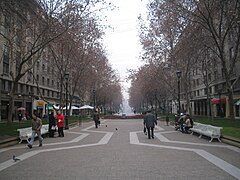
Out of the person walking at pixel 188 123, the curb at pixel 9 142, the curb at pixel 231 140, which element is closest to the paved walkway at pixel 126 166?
the curb at pixel 231 140

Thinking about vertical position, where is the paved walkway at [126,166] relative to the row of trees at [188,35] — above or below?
below

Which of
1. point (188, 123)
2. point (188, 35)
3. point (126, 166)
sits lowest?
point (126, 166)

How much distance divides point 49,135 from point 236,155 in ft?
39.6

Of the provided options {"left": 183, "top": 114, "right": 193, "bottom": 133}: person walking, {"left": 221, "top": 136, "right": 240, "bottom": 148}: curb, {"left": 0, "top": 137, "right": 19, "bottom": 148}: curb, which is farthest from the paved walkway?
{"left": 183, "top": 114, "right": 193, "bottom": 133}: person walking

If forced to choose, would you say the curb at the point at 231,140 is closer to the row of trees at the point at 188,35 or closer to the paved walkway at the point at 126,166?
the paved walkway at the point at 126,166

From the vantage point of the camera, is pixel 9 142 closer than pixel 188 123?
Yes

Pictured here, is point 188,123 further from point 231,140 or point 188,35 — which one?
point 188,35

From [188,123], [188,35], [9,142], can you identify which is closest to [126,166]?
[9,142]

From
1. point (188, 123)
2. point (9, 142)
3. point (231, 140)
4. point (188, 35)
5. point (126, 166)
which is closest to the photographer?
point (126, 166)

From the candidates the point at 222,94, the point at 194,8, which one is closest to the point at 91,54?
the point at 194,8

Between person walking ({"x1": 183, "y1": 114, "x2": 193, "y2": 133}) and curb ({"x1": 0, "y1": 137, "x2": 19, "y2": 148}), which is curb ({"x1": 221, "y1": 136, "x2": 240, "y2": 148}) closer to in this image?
person walking ({"x1": 183, "y1": 114, "x2": 193, "y2": 133})

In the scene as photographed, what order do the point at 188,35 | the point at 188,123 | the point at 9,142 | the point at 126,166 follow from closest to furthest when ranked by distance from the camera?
1. the point at 126,166
2. the point at 9,142
3. the point at 188,123
4. the point at 188,35

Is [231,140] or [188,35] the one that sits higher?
[188,35]

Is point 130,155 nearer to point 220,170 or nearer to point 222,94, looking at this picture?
point 220,170
